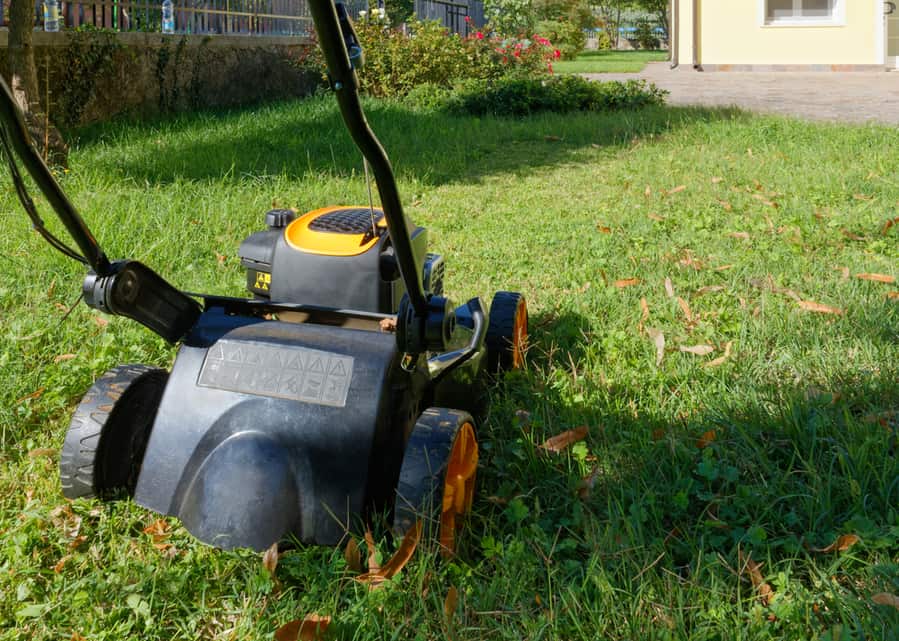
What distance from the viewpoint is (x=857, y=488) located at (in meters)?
2.13

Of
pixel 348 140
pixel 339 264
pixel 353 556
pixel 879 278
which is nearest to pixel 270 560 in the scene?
pixel 353 556

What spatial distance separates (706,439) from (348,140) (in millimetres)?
5490

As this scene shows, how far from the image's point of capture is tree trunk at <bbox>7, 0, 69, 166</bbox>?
5637mm

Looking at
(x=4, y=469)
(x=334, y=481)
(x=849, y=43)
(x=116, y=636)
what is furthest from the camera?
(x=849, y=43)

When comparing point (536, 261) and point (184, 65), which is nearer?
point (536, 261)

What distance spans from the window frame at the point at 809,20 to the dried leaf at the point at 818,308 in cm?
1729

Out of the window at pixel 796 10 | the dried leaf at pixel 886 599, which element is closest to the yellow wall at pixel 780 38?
the window at pixel 796 10

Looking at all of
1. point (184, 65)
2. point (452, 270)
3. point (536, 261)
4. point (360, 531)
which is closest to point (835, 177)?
point (536, 261)

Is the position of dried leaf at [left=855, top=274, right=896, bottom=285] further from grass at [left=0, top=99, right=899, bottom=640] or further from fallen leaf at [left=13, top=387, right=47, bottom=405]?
fallen leaf at [left=13, top=387, right=47, bottom=405]

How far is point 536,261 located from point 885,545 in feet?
8.60

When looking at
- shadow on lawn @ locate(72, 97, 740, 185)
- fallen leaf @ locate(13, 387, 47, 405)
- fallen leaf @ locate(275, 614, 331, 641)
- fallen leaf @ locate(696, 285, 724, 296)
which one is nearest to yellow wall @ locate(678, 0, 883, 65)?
shadow on lawn @ locate(72, 97, 740, 185)

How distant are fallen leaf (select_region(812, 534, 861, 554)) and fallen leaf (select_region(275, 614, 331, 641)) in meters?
1.05

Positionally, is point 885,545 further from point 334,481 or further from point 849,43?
point 849,43

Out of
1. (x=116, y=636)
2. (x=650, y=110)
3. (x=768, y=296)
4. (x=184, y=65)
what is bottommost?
(x=116, y=636)
